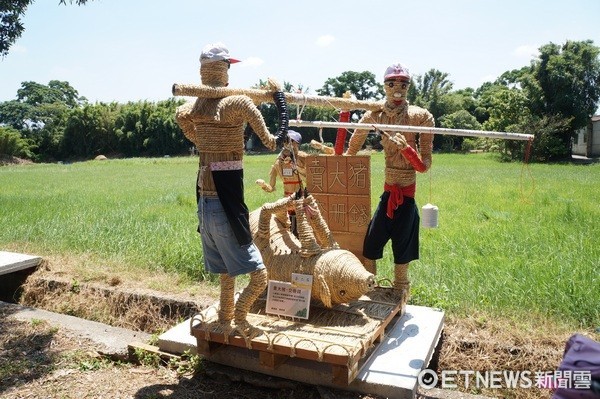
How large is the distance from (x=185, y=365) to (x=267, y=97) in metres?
2.02

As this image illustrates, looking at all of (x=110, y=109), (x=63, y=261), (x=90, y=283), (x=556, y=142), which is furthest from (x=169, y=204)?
(x=110, y=109)

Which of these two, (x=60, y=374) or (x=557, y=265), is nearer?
(x=60, y=374)

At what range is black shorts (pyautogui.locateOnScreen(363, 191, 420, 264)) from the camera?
3643 mm

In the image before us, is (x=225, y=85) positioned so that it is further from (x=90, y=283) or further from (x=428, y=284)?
(x=90, y=283)

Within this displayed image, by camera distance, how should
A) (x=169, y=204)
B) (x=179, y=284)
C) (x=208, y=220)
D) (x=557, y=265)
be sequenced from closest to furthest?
(x=208, y=220) < (x=557, y=265) < (x=179, y=284) < (x=169, y=204)

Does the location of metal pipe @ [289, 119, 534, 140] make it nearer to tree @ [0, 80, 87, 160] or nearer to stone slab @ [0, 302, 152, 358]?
stone slab @ [0, 302, 152, 358]

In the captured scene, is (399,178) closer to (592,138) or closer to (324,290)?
(324,290)

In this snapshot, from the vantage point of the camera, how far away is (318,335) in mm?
3107

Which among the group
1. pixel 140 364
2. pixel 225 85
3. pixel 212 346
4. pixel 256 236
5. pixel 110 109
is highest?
pixel 110 109

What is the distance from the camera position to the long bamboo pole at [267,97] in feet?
9.46

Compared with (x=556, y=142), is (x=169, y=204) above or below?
below

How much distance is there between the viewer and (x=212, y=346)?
3.30 meters

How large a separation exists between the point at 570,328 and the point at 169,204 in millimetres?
7677

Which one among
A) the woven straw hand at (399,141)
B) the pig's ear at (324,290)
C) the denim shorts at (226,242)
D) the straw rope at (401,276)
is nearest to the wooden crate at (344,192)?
the straw rope at (401,276)
